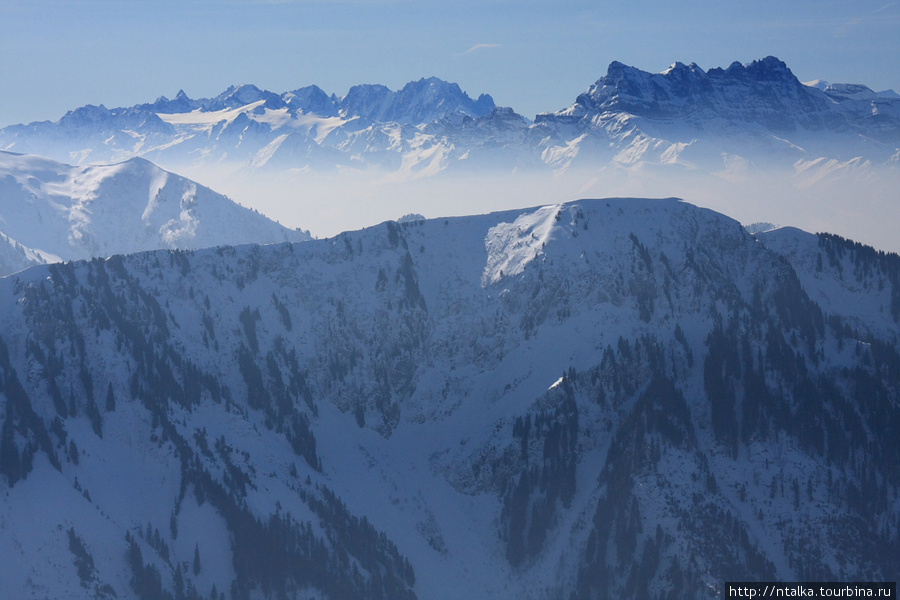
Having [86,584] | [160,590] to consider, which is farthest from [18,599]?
[160,590]

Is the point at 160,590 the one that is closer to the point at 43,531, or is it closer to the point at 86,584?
the point at 86,584

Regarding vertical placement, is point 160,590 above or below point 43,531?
below

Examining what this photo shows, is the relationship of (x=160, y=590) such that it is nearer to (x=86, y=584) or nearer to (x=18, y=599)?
(x=86, y=584)
